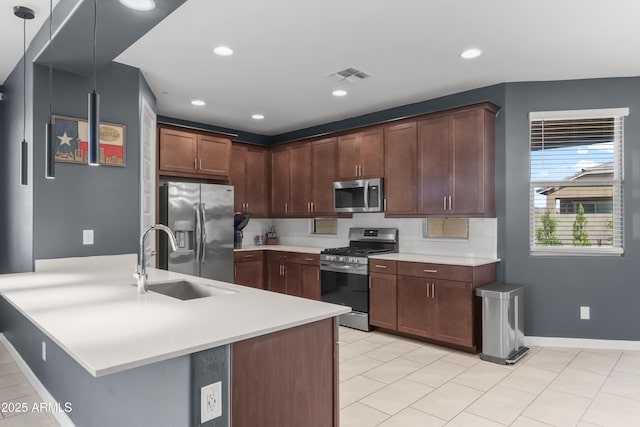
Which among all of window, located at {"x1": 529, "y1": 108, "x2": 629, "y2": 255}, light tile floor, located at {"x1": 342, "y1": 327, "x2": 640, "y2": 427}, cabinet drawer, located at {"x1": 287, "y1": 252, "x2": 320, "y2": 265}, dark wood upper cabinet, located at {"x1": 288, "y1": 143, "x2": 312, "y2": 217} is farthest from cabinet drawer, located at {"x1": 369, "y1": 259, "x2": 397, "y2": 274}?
dark wood upper cabinet, located at {"x1": 288, "y1": 143, "x2": 312, "y2": 217}

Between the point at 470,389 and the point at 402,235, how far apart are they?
86.4 inches

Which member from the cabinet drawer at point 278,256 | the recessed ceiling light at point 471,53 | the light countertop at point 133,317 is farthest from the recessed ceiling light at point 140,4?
the cabinet drawer at point 278,256

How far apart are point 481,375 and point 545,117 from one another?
258cm

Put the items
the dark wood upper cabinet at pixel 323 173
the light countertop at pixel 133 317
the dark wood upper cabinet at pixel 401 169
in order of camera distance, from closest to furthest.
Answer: the light countertop at pixel 133 317 → the dark wood upper cabinet at pixel 401 169 → the dark wood upper cabinet at pixel 323 173

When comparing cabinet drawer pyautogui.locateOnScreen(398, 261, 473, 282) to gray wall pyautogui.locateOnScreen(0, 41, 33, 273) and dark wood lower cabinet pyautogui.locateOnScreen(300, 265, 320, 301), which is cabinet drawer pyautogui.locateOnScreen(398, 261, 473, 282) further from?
gray wall pyautogui.locateOnScreen(0, 41, 33, 273)

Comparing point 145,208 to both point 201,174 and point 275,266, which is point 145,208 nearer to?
point 201,174

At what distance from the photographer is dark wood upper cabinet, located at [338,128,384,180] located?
481 cm

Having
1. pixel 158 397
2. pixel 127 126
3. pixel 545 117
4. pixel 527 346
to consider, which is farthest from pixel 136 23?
pixel 527 346

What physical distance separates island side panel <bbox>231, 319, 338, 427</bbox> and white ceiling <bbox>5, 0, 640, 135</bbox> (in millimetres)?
2025

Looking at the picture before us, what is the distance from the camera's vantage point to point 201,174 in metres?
5.29

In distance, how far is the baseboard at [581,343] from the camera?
385 cm

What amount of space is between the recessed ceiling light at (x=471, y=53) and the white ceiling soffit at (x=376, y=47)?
0.15 feet

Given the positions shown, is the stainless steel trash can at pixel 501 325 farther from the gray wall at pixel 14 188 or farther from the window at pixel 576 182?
the gray wall at pixel 14 188

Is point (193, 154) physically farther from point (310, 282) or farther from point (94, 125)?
point (94, 125)
